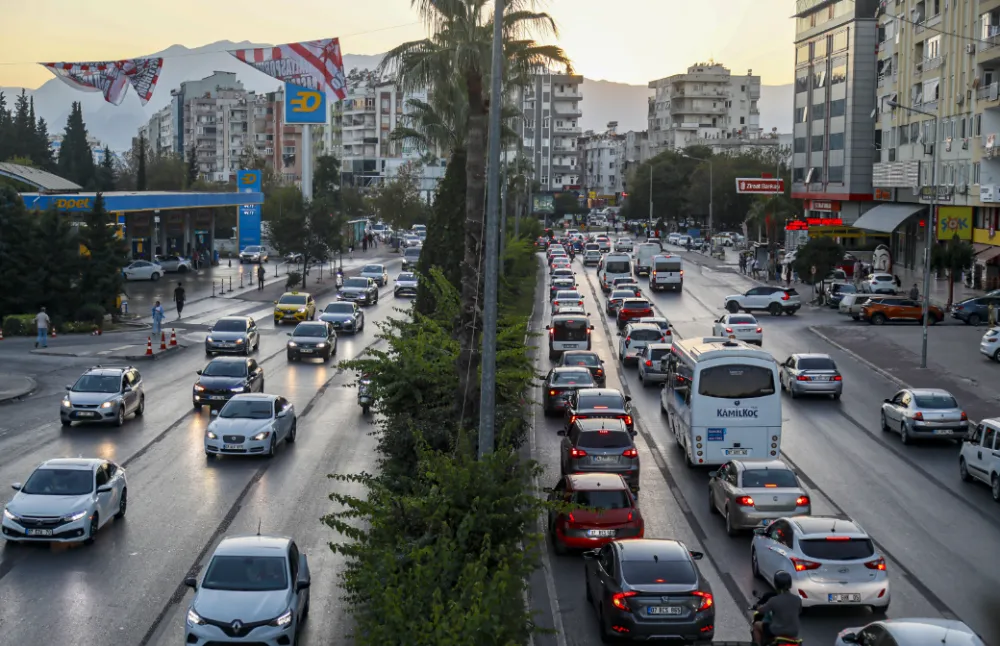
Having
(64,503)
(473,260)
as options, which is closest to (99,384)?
(64,503)

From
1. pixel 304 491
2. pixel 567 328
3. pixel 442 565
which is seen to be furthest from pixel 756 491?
pixel 567 328

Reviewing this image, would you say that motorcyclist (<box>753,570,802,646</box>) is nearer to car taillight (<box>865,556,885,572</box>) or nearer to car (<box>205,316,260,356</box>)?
car taillight (<box>865,556,885,572</box>)

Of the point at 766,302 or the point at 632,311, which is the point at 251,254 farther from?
the point at 632,311

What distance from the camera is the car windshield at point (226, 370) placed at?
34469 mm

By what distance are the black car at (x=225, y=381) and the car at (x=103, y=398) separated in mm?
1782

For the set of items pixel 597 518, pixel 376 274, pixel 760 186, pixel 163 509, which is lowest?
pixel 163 509

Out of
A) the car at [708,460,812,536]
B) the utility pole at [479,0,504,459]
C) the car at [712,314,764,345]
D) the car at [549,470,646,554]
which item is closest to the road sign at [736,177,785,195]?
the car at [712,314,764,345]

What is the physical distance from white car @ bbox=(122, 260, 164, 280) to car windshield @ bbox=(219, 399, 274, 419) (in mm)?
51474

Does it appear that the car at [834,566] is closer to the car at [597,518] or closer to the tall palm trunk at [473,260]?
the car at [597,518]

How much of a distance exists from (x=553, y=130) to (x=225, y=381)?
15719 cm

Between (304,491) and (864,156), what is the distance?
7571 centimetres

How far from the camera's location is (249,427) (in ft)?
89.7

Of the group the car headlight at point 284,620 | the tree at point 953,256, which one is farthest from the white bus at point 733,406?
the tree at point 953,256

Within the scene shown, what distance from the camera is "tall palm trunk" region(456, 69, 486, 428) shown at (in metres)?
21.4
